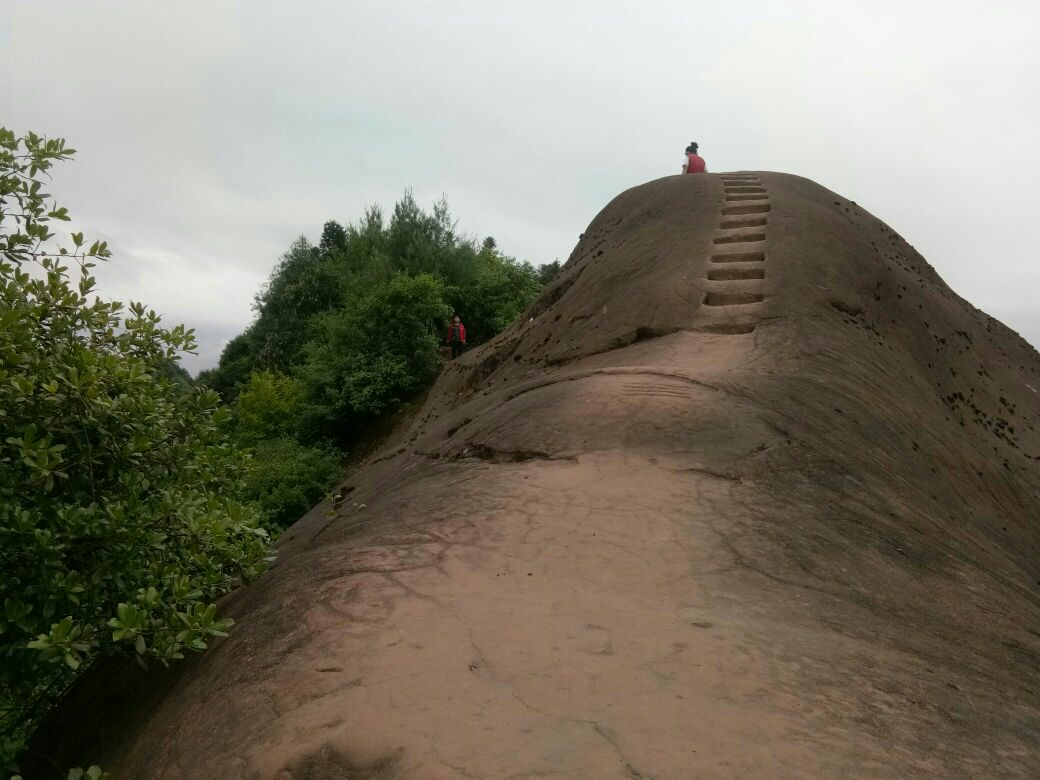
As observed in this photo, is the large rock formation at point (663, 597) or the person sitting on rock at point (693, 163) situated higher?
the person sitting on rock at point (693, 163)

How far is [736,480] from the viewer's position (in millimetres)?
5359

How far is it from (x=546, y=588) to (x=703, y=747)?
4.76 ft

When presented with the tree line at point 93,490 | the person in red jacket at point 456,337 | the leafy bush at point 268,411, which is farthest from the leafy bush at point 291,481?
the tree line at point 93,490

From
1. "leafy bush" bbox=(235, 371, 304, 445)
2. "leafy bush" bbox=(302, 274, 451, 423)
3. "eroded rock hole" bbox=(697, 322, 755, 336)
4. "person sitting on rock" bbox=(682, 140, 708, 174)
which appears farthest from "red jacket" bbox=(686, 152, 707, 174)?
"leafy bush" bbox=(235, 371, 304, 445)

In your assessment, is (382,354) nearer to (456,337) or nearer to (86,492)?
(456,337)

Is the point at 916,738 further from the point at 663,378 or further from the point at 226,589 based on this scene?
the point at 663,378

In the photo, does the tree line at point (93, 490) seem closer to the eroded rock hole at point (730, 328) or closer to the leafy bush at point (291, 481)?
the eroded rock hole at point (730, 328)

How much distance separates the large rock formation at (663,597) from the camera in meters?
2.67

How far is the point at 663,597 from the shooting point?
12.7ft

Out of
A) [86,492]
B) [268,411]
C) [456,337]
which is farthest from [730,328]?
[268,411]

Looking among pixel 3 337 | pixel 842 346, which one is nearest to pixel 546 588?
pixel 3 337

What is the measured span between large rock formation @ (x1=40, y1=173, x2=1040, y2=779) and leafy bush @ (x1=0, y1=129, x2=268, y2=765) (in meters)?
0.39

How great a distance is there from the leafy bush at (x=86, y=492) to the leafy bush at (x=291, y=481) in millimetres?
9610

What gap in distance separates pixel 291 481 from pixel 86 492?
12030mm
